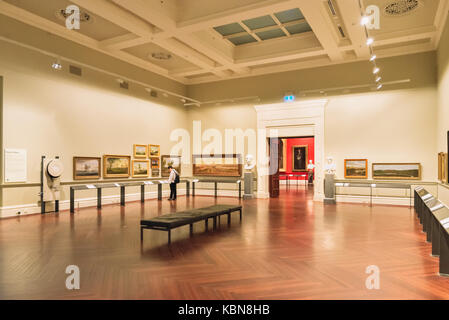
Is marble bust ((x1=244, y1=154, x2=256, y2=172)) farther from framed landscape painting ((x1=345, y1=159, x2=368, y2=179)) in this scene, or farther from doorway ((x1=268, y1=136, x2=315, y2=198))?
doorway ((x1=268, y1=136, x2=315, y2=198))

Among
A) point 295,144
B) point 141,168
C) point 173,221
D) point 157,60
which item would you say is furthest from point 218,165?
point 295,144

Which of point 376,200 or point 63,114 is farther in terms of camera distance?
point 376,200

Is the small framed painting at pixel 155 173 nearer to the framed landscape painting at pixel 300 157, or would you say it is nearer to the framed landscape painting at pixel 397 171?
the framed landscape painting at pixel 397 171

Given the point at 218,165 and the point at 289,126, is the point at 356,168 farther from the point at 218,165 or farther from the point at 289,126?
the point at 218,165

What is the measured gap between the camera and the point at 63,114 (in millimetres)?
9305

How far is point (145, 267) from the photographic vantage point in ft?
13.1

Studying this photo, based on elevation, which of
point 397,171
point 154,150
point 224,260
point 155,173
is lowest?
point 224,260

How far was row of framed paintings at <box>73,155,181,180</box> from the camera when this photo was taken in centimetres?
976

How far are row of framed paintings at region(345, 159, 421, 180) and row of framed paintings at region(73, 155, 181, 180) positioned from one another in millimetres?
7165

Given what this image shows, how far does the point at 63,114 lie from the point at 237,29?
20.1 feet

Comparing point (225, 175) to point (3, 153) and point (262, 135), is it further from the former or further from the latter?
point (3, 153)

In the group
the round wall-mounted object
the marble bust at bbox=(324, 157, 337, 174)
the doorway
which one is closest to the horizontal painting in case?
the marble bust at bbox=(324, 157, 337, 174)

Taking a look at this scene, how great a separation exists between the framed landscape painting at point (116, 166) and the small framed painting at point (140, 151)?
44 cm

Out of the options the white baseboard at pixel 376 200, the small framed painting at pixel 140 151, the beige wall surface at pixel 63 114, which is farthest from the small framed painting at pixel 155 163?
the white baseboard at pixel 376 200
